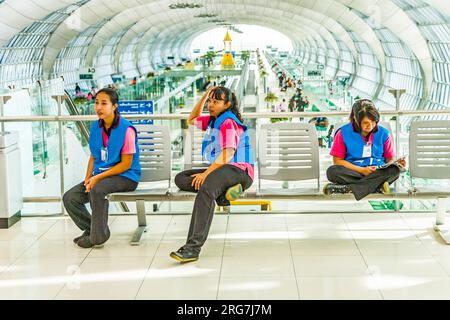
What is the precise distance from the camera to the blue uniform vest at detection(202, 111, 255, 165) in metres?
6.02

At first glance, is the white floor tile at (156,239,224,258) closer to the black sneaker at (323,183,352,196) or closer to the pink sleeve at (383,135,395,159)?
the black sneaker at (323,183,352,196)

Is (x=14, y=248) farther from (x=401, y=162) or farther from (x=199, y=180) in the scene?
(x=401, y=162)

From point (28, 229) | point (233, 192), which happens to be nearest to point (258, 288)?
point (233, 192)

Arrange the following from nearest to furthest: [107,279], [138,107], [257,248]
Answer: [107,279] → [257,248] → [138,107]

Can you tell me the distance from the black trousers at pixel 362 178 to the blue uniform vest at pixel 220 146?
76 cm

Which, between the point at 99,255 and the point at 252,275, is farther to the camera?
the point at 99,255

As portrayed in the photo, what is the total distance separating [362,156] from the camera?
20.6 feet

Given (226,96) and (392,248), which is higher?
(226,96)

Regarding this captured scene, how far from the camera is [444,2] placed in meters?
28.2

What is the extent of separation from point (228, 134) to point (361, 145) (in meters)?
1.21

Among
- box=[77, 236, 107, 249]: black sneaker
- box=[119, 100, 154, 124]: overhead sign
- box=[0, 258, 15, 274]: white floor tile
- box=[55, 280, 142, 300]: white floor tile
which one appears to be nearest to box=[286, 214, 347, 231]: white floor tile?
box=[77, 236, 107, 249]: black sneaker

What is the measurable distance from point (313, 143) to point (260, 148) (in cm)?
51
